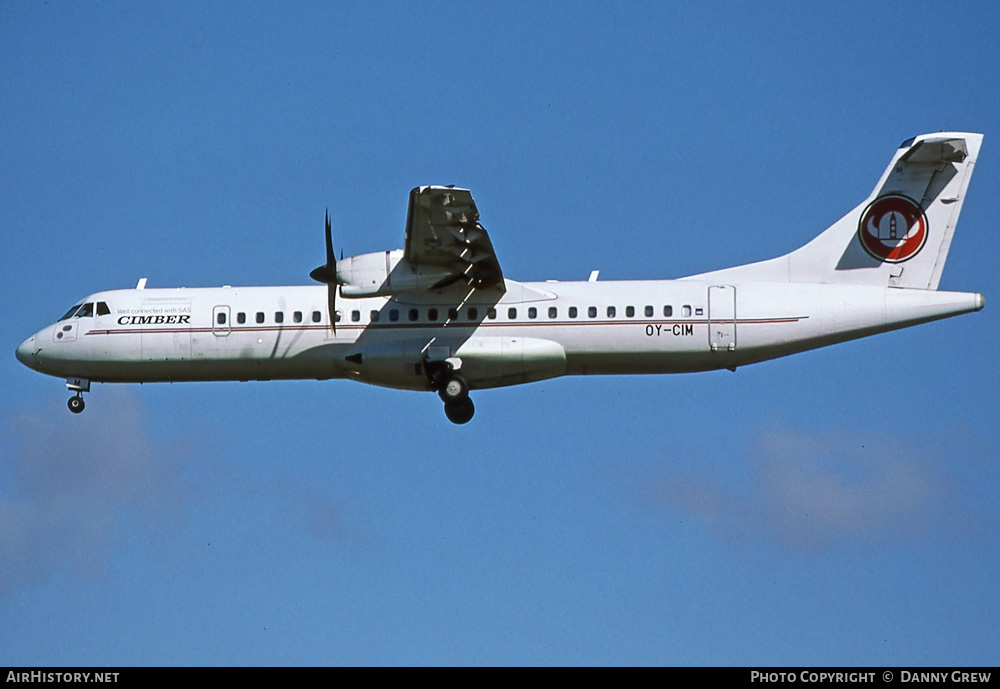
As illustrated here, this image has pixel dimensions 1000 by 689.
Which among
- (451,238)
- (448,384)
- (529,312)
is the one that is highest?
(451,238)

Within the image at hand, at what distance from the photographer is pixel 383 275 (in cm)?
2808

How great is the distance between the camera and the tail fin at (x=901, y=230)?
1140 inches

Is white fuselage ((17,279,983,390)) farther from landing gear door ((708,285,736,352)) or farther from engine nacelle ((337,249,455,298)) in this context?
engine nacelle ((337,249,455,298))

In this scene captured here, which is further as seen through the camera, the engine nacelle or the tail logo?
the tail logo

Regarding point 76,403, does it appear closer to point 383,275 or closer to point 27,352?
point 27,352

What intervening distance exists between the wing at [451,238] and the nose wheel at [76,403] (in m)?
8.43

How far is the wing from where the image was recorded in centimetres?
2653

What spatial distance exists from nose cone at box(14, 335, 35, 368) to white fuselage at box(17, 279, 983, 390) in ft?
0.42

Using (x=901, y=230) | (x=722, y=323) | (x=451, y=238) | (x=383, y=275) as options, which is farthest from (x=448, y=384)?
(x=901, y=230)

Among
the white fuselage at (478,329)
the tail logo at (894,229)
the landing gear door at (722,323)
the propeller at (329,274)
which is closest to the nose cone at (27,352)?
the white fuselage at (478,329)

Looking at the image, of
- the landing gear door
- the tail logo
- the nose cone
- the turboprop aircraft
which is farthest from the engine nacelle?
the tail logo

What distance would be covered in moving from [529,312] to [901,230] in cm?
785

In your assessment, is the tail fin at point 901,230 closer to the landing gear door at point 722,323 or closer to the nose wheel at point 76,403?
the landing gear door at point 722,323

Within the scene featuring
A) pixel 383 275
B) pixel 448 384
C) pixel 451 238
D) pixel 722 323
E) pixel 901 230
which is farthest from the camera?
pixel 901 230
